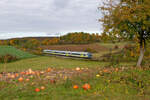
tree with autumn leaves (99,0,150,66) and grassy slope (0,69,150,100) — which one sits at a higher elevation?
tree with autumn leaves (99,0,150,66)

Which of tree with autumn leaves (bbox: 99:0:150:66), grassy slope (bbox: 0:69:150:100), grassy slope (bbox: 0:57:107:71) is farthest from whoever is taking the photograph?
grassy slope (bbox: 0:57:107:71)

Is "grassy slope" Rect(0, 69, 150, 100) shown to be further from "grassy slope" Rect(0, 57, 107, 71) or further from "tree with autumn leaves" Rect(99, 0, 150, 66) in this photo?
"grassy slope" Rect(0, 57, 107, 71)

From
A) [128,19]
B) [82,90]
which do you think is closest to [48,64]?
[128,19]

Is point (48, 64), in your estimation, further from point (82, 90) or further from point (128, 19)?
point (82, 90)

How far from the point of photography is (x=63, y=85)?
18.1 ft

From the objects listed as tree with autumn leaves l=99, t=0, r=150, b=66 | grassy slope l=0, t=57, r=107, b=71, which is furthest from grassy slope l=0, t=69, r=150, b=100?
grassy slope l=0, t=57, r=107, b=71

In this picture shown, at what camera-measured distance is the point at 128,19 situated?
32.1 ft

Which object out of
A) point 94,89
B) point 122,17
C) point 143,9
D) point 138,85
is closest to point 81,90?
point 94,89

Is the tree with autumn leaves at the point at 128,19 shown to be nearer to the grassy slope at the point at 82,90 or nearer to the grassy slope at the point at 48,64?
the grassy slope at the point at 82,90

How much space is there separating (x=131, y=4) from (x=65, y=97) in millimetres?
8465

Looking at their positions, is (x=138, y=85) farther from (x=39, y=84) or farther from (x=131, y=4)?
(x=131, y=4)

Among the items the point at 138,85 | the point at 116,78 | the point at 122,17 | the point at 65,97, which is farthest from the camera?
the point at 122,17

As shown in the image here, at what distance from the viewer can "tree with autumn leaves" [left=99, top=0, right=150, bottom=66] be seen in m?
9.79

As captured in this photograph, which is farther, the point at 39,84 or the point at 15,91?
the point at 39,84
